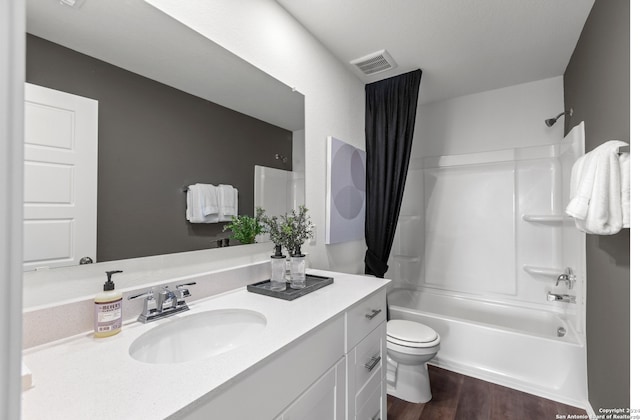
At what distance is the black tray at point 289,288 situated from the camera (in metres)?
1.23

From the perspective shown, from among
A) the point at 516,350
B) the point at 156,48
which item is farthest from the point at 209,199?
the point at 516,350

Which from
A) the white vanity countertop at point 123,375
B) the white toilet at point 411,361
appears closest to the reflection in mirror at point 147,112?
the white vanity countertop at point 123,375

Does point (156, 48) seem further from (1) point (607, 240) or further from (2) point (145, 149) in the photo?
(1) point (607, 240)

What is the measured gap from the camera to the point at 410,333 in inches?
78.7

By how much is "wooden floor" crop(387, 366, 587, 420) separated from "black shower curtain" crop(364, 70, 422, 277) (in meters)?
0.90

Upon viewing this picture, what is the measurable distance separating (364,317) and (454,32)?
186 cm

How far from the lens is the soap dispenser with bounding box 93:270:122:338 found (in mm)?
858

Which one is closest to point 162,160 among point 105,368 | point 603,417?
point 105,368

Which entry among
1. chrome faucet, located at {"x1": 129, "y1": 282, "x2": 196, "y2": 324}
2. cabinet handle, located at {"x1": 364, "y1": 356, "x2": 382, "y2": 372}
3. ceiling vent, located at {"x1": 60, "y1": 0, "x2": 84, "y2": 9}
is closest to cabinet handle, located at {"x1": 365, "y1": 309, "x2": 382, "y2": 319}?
cabinet handle, located at {"x1": 364, "y1": 356, "x2": 382, "y2": 372}

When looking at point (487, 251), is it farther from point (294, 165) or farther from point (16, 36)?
point (16, 36)

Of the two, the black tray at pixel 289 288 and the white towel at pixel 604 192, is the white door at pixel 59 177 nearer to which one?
the black tray at pixel 289 288

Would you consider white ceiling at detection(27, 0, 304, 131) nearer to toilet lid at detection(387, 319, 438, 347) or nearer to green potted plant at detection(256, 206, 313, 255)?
green potted plant at detection(256, 206, 313, 255)

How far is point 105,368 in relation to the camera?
70 centimetres

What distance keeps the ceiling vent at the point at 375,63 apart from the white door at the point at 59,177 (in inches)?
70.3
